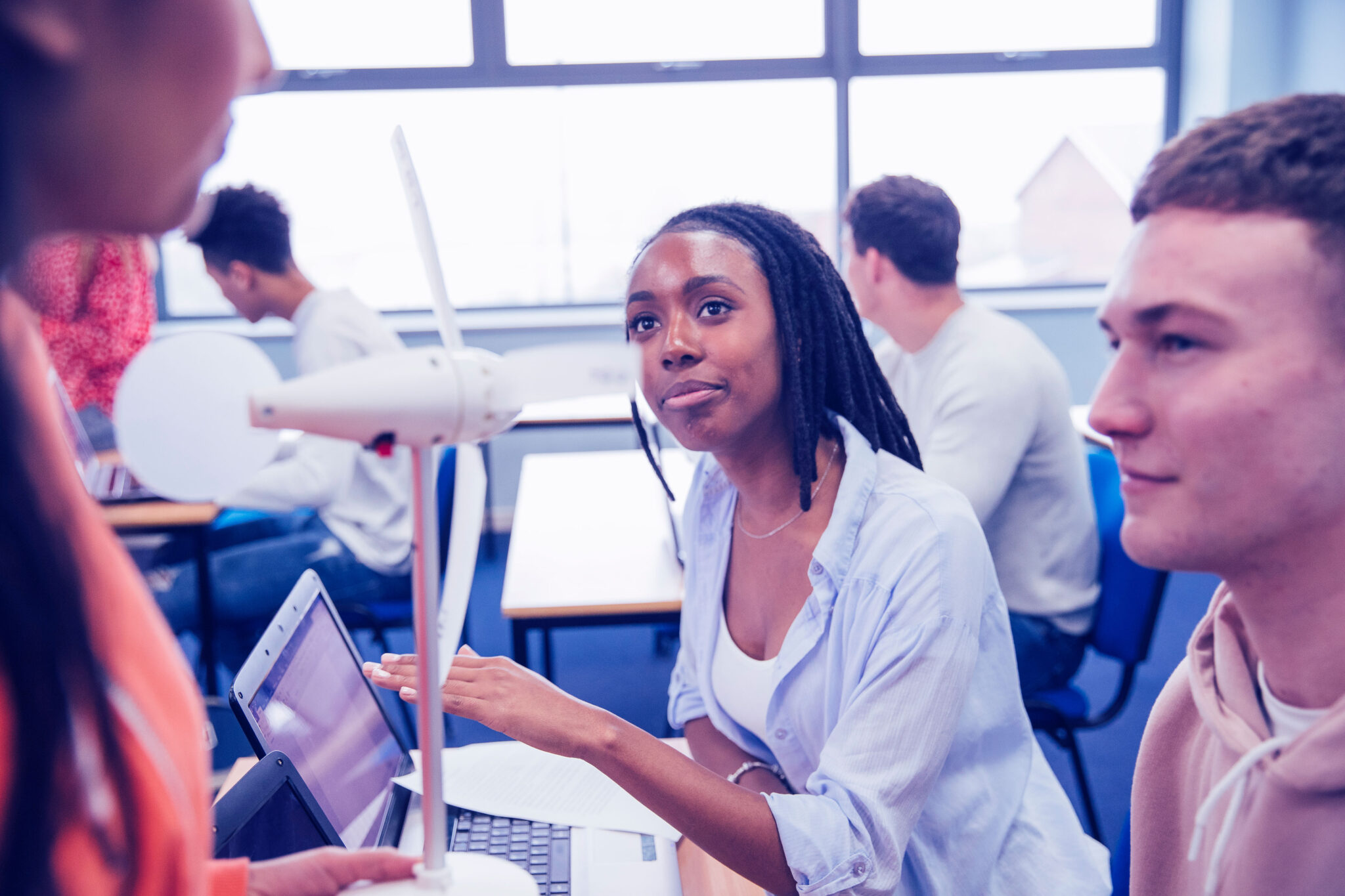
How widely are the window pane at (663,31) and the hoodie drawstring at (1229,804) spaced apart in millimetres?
4785

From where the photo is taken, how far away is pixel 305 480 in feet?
8.41

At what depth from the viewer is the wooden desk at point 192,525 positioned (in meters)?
2.56

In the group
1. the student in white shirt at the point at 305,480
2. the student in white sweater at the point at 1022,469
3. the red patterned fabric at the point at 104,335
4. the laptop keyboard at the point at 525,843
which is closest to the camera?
the laptop keyboard at the point at 525,843

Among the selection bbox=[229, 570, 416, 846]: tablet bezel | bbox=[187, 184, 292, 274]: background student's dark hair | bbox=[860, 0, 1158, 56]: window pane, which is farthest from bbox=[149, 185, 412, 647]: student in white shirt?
bbox=[860, 0, 1158, 56]: window pane

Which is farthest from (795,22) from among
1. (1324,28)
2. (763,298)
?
(763,298)

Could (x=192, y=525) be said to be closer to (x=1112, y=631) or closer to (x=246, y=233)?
(x=246, y=233)

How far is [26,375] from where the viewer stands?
46cm

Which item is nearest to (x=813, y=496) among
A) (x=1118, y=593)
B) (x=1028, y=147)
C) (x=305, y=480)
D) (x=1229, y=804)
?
(x=1229, y=804)

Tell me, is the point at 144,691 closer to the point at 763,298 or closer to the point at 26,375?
the point at 26,375

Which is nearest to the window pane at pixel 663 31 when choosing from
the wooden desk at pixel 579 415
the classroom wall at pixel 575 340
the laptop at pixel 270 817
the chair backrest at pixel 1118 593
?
the classroom wall at pixel 575 340

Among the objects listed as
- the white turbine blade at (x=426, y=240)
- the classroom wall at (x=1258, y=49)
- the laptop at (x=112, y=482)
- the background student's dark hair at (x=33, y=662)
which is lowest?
the laptop at (x=112, y=482)

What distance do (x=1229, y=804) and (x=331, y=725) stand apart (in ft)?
3.01

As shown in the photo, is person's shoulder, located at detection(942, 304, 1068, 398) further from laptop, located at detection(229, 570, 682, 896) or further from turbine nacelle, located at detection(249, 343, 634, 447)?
turbine nacelle, located at detection(249, 343, 634, 447)

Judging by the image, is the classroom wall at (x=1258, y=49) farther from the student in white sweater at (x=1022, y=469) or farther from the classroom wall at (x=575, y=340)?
the student in white sweater at (x=1022, y=469)
